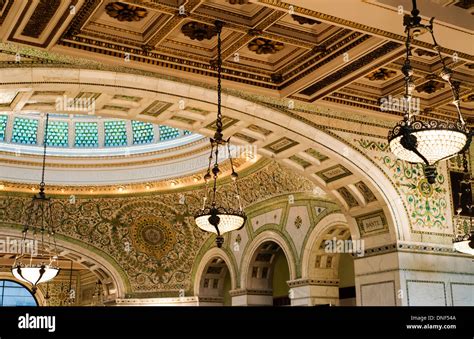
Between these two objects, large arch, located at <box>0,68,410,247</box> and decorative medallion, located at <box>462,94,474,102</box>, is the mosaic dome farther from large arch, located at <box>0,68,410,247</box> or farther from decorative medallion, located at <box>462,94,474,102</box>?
decorative medallion, located at <box>462,94,474,102</box>

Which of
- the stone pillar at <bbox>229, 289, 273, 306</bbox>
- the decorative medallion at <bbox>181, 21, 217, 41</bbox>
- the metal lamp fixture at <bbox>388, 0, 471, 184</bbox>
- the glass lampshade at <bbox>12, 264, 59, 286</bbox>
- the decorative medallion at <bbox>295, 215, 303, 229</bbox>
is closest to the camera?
the metal lamp fixture at <bbox>388, 0, 471, 184</bbox>

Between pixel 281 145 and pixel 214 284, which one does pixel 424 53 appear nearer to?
pixel 281 145

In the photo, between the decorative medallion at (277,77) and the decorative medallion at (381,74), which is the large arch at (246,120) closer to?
the decorative medallion at (277,77)

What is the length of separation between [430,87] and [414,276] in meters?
2.58

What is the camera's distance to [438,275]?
31.8 ft

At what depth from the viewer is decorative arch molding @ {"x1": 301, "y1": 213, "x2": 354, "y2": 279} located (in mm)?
11591

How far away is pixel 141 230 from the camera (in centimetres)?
1565

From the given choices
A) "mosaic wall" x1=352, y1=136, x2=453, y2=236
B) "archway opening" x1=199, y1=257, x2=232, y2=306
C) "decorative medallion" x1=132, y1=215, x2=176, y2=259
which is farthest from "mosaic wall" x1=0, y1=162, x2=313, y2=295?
"mosaic wall" x1=352, y1=136, x2=453, y2=236

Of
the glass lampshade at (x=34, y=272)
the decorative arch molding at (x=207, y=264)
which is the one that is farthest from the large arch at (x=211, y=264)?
the glass lampshade at (x=34, y=272)

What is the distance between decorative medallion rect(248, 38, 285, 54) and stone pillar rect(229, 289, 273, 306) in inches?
289

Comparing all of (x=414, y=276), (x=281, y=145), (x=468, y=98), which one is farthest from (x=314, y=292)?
(x=468, y=98)
